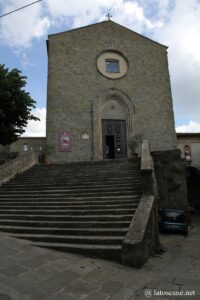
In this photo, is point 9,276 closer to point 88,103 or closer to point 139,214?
point 139,214

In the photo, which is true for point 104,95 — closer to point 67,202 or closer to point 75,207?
point 67,202

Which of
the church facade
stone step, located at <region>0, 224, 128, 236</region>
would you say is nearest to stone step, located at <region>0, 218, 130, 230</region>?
stone step, located at <region>0, 224, 128, 236</region>

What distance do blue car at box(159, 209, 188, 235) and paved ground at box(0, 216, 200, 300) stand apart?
573 cm

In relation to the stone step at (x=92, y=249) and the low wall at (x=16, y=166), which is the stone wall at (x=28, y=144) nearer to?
the low wall at (x=16, y=166)

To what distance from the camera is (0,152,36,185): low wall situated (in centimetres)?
1303

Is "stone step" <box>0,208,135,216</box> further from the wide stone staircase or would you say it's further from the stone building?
the stone building

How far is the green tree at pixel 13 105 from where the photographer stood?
43.8 ft

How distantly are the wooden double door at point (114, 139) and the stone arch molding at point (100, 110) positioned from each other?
340mm

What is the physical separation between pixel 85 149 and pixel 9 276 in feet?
48.8

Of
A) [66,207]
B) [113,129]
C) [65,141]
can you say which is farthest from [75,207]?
[113,129]

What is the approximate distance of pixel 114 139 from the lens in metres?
20.6

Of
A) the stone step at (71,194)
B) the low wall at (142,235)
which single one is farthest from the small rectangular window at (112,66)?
the low wall at (142,235)

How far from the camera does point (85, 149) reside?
19.6 metres

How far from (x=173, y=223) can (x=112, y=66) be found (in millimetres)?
12844
